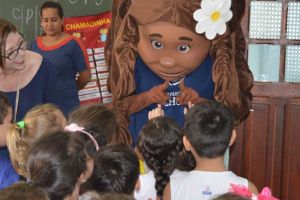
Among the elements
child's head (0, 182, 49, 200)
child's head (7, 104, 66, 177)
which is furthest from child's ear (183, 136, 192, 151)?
child's head (0, 182, 49, 200)

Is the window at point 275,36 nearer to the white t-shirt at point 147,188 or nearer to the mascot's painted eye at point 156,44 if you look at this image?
the mascot's painted eye at point 156,44

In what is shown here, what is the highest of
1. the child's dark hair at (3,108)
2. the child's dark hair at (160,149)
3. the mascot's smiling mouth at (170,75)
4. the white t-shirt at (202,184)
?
the mascot's smiling mouth at (170,75)

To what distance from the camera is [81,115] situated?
175cm

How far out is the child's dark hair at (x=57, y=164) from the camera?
1.22 meters

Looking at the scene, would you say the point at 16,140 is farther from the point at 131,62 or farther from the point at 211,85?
the point at 211,85

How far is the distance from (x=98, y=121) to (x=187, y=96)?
1.64 feet

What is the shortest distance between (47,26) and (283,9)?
4.57 feet

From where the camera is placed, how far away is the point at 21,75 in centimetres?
198

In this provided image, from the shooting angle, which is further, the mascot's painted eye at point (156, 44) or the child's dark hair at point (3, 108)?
the mascot's painted eye at point (156, 44)

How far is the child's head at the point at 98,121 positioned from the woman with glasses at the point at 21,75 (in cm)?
29

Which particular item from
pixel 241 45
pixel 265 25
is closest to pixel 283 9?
pixel 265 25

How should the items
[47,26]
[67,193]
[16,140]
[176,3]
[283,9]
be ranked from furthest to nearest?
[47,26]
[283,9]
[176,3]
[16,140]
[67,193]

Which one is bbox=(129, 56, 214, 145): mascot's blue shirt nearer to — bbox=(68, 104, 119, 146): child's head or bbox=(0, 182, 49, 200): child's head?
bbox=(68, 104, 119, 146): child's head

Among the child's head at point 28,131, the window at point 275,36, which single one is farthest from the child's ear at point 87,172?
the window at point 275,36
